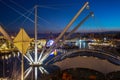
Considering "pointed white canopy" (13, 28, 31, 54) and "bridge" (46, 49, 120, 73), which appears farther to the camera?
"bridge" (46, 49, 120, 73)

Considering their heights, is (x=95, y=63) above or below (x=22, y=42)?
below

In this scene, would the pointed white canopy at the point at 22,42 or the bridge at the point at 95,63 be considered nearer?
the pointed white canopy at the point at 22,42

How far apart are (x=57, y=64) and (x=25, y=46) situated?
19656 mm

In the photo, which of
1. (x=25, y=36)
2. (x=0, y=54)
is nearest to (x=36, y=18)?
(x=25, y=36)

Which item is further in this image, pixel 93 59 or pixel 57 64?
pixel 57 64

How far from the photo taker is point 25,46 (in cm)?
1150

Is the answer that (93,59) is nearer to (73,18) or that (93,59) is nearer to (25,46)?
(73,18)

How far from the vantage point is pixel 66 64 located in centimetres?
3055

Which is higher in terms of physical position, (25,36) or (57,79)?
(25,36)

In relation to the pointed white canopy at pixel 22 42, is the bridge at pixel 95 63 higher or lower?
lower

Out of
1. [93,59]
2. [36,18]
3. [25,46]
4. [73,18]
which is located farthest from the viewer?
[36,18]

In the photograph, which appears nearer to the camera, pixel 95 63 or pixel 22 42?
pixel 22 42

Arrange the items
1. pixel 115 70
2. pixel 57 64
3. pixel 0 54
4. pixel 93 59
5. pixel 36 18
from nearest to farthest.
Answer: pixel 115 70
pixel 93 59
pixel 57 64
pixel 36 18
pixel 0 54

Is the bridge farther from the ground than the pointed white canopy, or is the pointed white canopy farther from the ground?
the pointed white canopy
